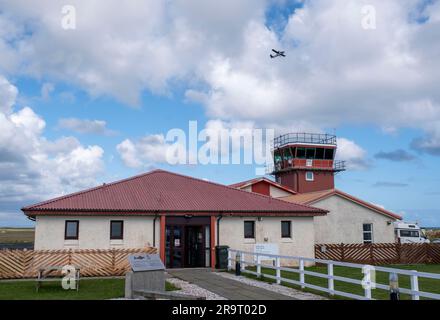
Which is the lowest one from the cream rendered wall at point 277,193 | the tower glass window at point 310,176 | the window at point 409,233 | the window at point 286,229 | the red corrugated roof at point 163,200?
the window at point 409,233

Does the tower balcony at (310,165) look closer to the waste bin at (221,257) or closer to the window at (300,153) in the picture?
the window at (300,153)

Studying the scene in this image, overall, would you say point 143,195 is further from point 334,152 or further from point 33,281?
point 334,152

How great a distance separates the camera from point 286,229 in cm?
2606

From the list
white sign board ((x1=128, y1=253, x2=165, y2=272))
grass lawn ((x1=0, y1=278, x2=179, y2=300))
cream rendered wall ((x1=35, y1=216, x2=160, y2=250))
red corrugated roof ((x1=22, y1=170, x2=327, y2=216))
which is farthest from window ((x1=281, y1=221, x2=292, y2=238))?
white sign board ((x1=128, y1=253, x2=165, y2=272))

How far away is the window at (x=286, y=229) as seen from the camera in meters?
26.0

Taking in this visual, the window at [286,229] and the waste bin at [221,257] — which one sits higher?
the window at [286,229]

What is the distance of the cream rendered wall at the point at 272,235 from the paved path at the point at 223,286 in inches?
124

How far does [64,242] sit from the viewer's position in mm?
22047

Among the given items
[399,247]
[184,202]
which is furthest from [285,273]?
[399,247]

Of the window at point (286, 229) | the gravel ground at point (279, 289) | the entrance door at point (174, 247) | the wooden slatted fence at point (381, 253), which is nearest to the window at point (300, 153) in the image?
the wooden slatted fence at point (381, 253)

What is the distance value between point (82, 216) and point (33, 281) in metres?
4.38

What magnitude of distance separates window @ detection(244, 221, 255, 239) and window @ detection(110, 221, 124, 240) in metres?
6.71

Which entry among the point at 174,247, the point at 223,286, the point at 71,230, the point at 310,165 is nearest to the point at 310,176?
the point at 310,165

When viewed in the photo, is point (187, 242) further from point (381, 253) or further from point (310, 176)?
point (310, 176)
